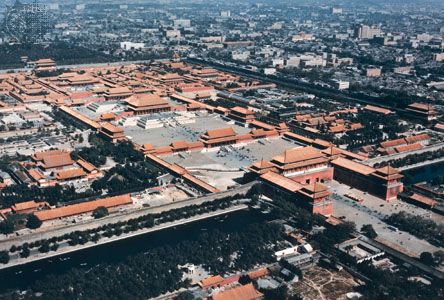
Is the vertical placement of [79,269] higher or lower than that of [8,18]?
lower

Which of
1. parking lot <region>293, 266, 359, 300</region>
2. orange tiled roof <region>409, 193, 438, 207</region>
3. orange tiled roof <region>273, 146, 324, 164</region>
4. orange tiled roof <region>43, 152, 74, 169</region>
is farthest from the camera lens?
orange tiled roof <region>43, 152, 74, 169</region>

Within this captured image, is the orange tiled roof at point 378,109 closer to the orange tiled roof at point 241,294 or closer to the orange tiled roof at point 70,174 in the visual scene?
the orange tiled roof at point 70,174

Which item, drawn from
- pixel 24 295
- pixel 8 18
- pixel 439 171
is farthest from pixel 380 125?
pixel 8 18

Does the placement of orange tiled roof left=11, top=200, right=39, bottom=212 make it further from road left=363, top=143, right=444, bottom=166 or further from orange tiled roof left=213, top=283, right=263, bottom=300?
road left=363, top=143, right=444, bottom=166

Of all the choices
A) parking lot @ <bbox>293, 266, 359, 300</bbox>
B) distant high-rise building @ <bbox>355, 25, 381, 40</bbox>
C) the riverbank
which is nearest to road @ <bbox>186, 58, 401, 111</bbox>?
the riverbank

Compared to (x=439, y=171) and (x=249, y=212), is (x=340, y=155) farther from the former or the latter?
(x=249, y=212)

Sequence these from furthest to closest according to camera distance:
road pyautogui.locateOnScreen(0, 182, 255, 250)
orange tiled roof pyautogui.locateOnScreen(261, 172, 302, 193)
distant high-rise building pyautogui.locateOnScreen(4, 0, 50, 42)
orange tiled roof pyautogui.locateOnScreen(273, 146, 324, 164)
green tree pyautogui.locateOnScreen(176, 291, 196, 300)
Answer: distant high-rise building pyautogui.locateOnScreen(4, 0, 50, 42) < orange tiled roof pyautogui.locateOnScreen(273, 146, 324, 164) < orange tiled roof pyautogui.locateOnScreen(261, 172, 302, 193) < road pyautogui.locateOnScreen(0, 182, 255, 250) < green tree pyautogui.locateOnScreen(176, 291, 196, 300)
